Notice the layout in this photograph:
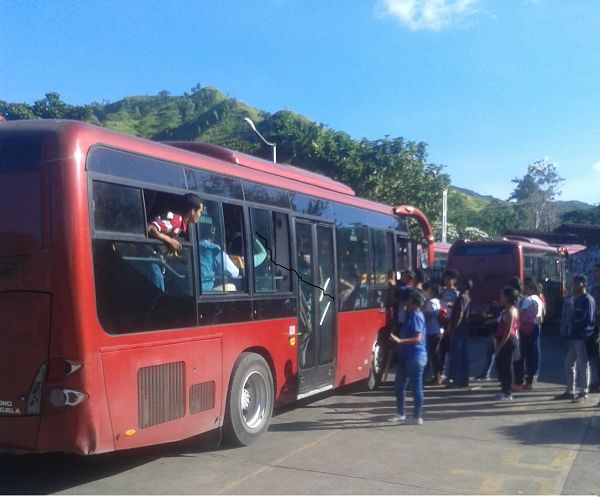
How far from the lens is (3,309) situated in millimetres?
5551

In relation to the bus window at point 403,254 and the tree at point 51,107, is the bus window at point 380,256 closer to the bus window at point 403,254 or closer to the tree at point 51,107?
the bus window at point 403,254

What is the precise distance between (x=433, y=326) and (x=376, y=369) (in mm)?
1202

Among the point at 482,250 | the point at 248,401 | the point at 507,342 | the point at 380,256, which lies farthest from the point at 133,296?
the point at 482,250

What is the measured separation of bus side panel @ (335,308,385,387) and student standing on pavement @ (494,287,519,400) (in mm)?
2010

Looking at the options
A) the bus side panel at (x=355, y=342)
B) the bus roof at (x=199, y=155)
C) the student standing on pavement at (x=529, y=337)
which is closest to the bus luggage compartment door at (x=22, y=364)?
the bus roof at (x=199, y=155)

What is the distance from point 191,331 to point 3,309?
1739 millimetres

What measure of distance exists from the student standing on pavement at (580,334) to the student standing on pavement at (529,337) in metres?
0.88

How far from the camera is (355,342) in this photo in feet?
35.1

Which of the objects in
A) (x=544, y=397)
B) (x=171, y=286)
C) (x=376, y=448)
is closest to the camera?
(x=171, y=286)

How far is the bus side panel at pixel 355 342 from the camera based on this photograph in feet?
33.4

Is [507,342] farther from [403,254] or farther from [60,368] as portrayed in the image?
[60,368]

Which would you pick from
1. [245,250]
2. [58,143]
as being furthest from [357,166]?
[58,143]

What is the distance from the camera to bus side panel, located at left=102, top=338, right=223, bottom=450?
18.9 feet

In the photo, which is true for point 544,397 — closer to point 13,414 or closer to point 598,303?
point 598,303
